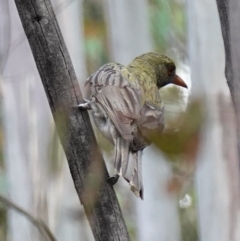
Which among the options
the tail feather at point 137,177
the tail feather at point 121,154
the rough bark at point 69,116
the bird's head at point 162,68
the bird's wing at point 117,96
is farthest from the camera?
the bird's head at point 162,68

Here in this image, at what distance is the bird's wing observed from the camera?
1660 mm

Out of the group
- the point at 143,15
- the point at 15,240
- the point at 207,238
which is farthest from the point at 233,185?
the point at 143,15

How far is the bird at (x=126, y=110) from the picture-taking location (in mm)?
1524

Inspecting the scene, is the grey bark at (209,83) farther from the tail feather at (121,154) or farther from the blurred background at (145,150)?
the tail feather at (121,154)

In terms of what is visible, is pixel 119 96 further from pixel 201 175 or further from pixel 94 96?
pixel 201 175

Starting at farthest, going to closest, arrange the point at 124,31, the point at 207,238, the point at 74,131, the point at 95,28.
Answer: the point at 95,28, the point at 124,31, the point at 207,238, the point at 74,131

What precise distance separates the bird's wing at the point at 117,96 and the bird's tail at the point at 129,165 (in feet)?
0.09

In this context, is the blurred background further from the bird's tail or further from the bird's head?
the bird's tail

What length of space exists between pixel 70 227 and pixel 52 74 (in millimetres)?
2168

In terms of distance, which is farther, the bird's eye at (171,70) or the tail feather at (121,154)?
the bird's eye at (171,70)

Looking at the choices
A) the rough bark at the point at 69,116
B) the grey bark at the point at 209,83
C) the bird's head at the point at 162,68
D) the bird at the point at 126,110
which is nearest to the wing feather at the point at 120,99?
the bird at the point at 126,110

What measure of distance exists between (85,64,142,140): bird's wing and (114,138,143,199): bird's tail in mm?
29

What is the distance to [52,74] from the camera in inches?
45.8

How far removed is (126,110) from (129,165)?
23cm
